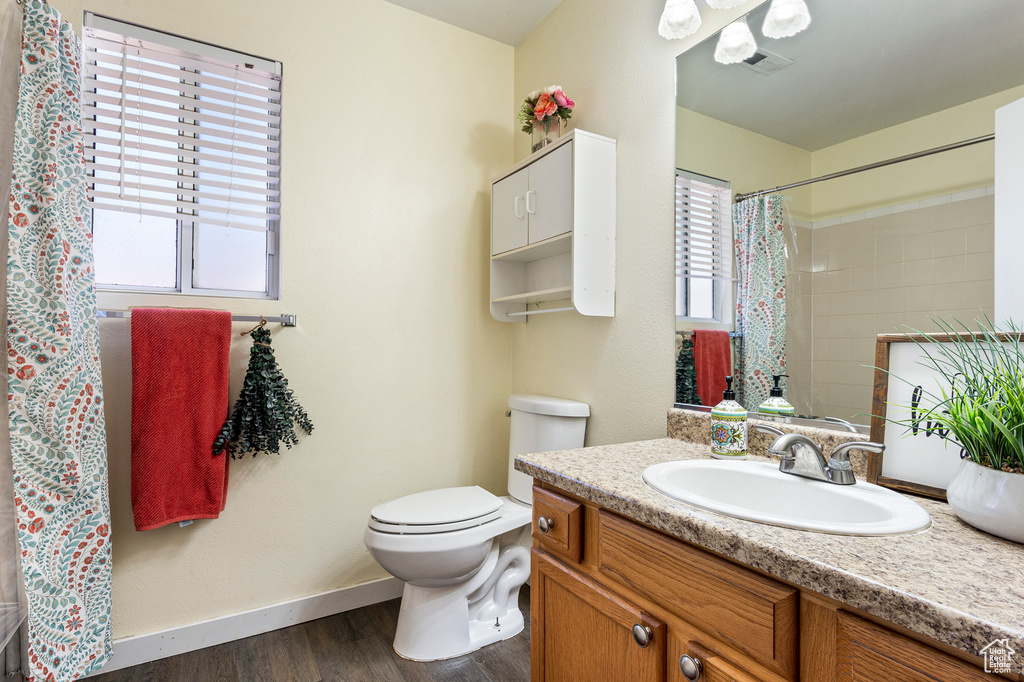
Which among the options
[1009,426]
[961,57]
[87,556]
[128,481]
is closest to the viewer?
[1009,426]

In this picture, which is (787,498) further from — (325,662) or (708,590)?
(325,662)

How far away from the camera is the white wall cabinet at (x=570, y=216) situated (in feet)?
5.67

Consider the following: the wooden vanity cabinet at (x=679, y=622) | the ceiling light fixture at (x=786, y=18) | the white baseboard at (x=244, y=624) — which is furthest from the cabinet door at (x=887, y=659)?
the white baseboard at (x=244, y=624)

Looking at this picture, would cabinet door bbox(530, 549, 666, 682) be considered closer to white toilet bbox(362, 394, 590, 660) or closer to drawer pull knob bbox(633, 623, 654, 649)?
drawer pull knob bbox(633, 623, 654, 649)

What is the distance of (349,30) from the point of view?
6.75 ft

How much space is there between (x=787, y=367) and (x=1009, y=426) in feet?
1.87

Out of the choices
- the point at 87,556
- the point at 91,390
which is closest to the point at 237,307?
the point at 91,390

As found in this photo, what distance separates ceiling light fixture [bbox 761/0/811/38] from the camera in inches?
49.0

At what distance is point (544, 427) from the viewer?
1.94 m

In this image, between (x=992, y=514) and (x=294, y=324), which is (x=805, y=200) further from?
(x=294, y=324)

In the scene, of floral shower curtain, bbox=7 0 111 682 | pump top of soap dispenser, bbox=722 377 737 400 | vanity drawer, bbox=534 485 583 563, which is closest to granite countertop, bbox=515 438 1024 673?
vanity drawer, bbox=534 485 583 563

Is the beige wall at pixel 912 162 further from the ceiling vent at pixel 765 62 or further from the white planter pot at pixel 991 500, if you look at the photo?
the white planter pot at pixel 991 500

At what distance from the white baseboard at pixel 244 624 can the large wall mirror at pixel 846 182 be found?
1627 millimetres

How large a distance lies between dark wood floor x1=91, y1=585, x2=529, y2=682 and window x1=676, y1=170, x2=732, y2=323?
1.28 metres
